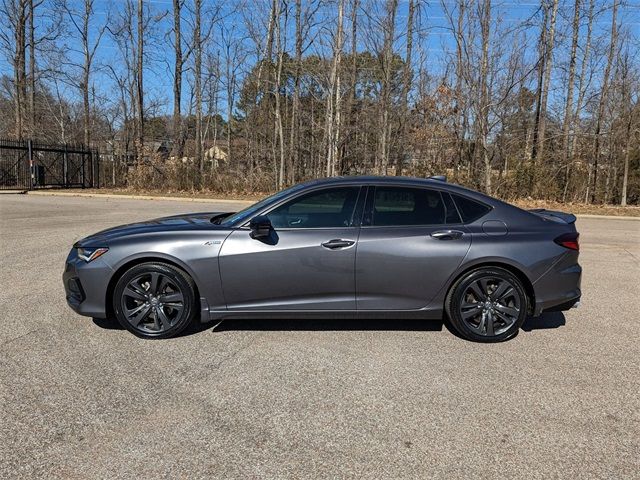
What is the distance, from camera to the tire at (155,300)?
176 inches

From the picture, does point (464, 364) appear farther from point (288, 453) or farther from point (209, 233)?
point (209, 233)

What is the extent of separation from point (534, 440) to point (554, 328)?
7.75 feet

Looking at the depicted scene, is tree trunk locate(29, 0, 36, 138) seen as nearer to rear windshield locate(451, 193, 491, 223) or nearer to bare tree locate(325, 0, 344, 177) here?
bare tree locate(325, 0, 344, 177)

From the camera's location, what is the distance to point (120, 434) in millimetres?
3010

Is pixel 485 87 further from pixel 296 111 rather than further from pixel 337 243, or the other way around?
pixel 337 243

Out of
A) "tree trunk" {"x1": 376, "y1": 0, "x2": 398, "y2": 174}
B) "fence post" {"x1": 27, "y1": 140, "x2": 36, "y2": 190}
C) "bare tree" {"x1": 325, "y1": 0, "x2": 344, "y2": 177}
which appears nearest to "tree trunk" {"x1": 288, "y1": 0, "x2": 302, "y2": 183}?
"bare tree" {"x1": 325, "y1": 0, "x2": 344, "y2": 177}

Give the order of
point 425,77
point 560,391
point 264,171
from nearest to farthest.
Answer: point 560,391, point 425,77, point 264,171

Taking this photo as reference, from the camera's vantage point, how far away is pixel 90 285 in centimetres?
446

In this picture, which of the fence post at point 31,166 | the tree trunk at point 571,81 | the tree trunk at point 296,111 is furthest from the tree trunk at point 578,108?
the fence post at point 31,166

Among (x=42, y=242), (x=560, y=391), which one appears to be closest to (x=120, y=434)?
(x=560, y=391)

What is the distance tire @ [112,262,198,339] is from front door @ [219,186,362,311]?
386 millimetres

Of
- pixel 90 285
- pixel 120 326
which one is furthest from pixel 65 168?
pixel 90 285

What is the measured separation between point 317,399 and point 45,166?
Result: 2715 centimetres

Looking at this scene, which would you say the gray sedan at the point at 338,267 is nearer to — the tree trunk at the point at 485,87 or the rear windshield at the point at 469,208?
the rear windshield at the point at 469,208
